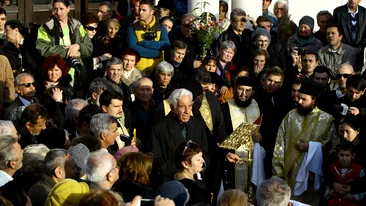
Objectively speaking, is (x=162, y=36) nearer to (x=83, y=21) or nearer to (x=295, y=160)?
(x=83, y=21)

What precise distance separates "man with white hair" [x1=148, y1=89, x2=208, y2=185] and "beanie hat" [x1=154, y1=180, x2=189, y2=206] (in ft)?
8.23

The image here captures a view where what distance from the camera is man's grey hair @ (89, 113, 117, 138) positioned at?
1072 cm

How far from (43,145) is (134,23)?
4.88m

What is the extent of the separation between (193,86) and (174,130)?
4.52ft

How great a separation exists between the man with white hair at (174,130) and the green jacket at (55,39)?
303 centimetres

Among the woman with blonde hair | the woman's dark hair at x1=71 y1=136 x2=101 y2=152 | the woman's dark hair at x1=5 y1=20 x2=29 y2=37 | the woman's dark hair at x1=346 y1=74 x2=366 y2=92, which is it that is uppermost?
the woman's dark hair at x1=5 y1=20 x2=29 y2=37

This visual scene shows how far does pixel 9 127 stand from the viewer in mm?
10734

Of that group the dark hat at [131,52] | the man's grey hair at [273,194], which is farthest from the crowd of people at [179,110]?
the dark hat at [131,52]

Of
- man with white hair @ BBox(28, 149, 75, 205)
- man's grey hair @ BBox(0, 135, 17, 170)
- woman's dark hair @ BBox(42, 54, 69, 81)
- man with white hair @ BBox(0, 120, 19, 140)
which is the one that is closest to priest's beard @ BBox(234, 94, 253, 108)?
woman's dark hair @ BBox(42, 54, 69, 81)

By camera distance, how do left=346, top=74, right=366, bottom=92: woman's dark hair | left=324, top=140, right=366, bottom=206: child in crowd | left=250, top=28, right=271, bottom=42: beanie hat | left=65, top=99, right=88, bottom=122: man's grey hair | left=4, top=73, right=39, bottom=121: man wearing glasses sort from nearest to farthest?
1. left=324, top=140, right=366, bottom=206: child in crowd
2. left=65, top=99, right=88, bottom=122: man's grey hair
3. left=346, top=74, right=366, bottom=92: woman's dark hair
4. left=4, top=73, right=39, bottom=121: man wearing glasses
5. left=250, top=28, right=271, bottom=42: beanie hat

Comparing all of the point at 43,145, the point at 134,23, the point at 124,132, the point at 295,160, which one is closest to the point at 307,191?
the point at 295,160

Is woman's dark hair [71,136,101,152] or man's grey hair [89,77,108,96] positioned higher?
man's grey hair [89,77,108,96]

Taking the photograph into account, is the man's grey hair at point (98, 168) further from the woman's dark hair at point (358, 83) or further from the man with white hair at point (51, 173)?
the woman's dark hair at point (358, 83)

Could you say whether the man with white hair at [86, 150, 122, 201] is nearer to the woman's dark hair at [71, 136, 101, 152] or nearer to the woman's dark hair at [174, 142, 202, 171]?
the woman's dark hair at [174, 142, 202, 171]
